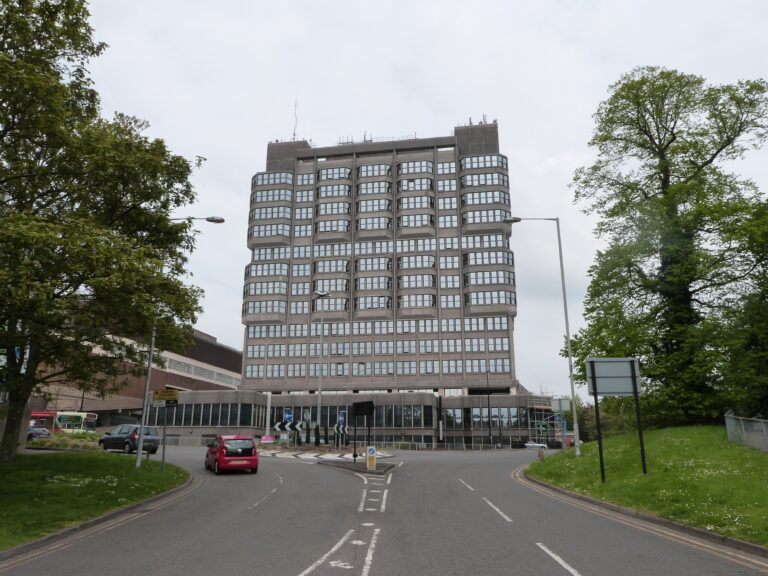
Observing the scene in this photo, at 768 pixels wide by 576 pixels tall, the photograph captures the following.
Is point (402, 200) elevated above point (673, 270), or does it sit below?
above

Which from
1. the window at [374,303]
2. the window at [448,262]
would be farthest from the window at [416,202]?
Result: the window at [374,303]

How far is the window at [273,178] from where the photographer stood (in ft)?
309

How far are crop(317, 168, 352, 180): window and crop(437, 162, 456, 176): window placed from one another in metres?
15.4

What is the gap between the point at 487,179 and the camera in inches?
3440

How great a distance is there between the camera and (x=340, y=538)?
32.9 feet

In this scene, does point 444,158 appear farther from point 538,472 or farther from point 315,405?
point 538,472

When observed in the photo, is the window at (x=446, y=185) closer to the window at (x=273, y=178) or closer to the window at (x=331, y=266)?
the window at (x=331, y=266)

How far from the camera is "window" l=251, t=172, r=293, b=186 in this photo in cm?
9412

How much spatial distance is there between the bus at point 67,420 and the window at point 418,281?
4698cm

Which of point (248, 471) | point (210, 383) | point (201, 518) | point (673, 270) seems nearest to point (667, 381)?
point (673, 270)

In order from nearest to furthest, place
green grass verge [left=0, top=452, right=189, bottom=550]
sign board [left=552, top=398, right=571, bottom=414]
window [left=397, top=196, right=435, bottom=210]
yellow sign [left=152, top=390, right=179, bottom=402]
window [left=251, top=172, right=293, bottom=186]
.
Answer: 1. green grass verge [left=0, top=452, right=189, bottom=550]
2. yellow sign [left=152, top=390, right=179, bottom=402]
3. sign board [left=552, top=398, right=571, bottom=414]
4. window [left=397, top=196, right=435, bottom=210]
5. window [left=251, top=172, right=293, bottom=186]

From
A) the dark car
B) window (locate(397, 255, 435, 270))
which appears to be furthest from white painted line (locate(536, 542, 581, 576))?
window (locate(397, 255, 435, 270))

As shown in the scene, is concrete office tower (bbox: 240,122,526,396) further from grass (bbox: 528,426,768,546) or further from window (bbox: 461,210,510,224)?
grass (bbox: 528,426,768,546)

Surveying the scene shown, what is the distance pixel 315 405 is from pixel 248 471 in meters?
58.3
